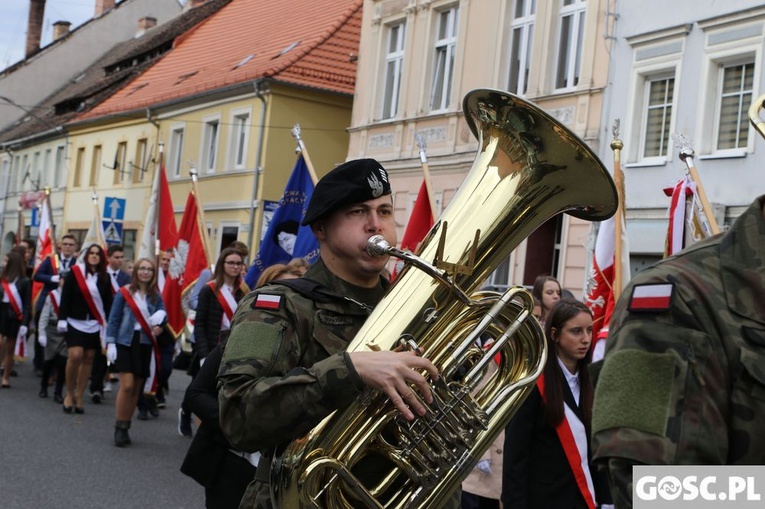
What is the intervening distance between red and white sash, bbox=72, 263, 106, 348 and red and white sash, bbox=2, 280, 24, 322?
245 cm

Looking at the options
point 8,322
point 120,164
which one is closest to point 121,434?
point 8,322

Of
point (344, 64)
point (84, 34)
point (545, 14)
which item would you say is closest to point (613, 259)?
point (545, 14)

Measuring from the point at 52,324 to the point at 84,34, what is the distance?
41083 millimetres

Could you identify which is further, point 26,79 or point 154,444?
point 26,79

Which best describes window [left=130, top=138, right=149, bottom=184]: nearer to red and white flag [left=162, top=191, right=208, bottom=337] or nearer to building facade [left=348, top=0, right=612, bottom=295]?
building facade [left=348, top=0, right=612, bottom=295]

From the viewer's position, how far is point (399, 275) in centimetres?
319

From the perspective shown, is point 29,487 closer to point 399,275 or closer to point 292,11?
point 399,275

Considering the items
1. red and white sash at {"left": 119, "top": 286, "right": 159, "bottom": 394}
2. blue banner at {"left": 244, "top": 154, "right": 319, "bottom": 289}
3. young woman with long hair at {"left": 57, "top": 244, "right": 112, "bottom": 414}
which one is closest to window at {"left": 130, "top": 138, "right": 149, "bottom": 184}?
young woman with long hair at {"left": 57, "top": 244, "right": 112, "bottom": 414}

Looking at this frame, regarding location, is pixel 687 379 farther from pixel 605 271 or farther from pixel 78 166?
pixel 78 166

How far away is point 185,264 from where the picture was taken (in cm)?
1435

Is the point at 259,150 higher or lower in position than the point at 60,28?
lower

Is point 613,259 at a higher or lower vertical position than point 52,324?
higher

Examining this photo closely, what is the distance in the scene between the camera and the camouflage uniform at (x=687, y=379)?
6.47 feet

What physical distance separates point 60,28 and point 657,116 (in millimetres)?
46620
